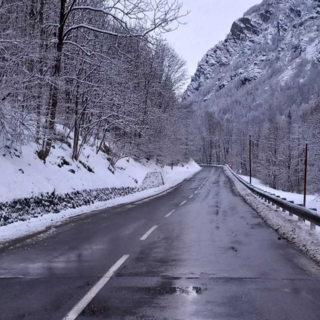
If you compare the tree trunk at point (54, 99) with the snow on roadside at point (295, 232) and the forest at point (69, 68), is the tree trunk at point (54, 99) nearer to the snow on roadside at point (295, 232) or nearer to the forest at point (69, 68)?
the forest at point (69, 68)

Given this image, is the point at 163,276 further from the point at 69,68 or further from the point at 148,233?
the point at 69,68

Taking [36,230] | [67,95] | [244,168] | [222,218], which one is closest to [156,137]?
[67,95]

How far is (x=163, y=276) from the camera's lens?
599cm

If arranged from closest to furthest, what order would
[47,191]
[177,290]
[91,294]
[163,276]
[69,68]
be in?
[91,294] < [177,290] < [163,276] < [47,191] < [69,68]

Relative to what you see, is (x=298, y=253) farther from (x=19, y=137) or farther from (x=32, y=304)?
(x=19, y=137)

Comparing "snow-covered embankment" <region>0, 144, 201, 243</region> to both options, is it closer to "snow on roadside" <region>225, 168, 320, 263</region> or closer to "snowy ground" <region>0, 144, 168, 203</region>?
"snowy ground" <region>0, 144, 168, 203</region>

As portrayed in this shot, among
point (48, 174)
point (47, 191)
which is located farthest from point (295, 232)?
point (48, 174)

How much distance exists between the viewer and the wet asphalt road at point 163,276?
177 inches

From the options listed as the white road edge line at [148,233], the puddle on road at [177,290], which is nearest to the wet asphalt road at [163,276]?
the puddle on road at [177,290]

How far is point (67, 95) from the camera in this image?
23938 millimetres

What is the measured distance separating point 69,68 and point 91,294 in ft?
66.2

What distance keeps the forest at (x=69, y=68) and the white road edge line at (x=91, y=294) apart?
26.3 feet

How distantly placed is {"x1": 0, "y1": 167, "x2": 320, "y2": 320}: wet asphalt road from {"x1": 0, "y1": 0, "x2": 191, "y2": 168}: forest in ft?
19.9

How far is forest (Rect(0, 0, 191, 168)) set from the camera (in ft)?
43.3
